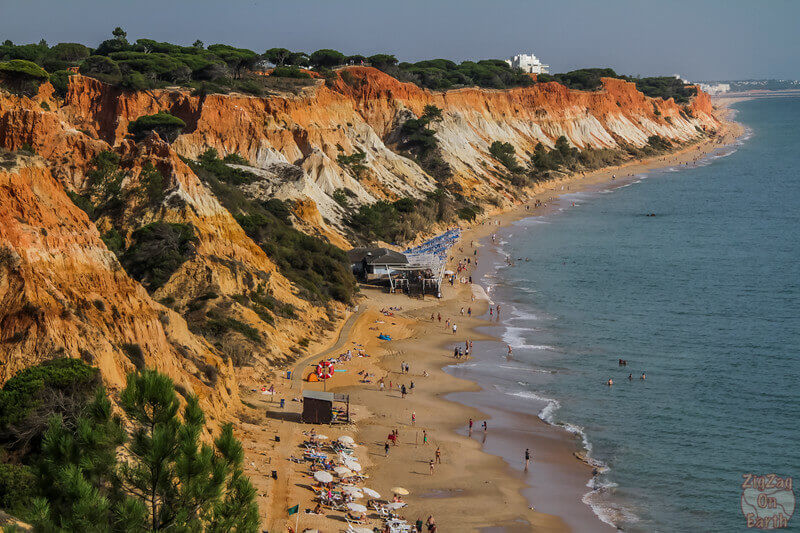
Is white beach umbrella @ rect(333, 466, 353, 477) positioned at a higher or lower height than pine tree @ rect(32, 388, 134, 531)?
lower

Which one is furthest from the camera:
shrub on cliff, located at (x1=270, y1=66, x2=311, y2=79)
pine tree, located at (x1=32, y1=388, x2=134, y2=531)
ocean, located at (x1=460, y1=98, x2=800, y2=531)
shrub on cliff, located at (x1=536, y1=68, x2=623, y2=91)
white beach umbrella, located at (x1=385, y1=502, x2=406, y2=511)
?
shrub on cliff, located at (x1=536, y1=68, x2=623, y2=91)

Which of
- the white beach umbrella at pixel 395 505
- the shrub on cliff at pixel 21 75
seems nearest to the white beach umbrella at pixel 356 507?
the white beach umbrella at pixel 395 505

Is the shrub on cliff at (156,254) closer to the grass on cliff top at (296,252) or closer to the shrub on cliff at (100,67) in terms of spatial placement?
the grass on cliff top at (296,252)

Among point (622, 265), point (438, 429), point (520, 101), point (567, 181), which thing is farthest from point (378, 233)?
point (520, 101)

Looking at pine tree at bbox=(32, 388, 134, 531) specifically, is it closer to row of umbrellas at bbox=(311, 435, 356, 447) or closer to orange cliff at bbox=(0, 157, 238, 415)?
orange cliff at bbox=(0, 157, 238, 415)

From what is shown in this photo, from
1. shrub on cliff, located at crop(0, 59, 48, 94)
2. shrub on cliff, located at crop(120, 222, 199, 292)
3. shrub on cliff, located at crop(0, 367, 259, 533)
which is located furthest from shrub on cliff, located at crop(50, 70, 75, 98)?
shrub on cliff, located at crop(0, 367, 259, 533)

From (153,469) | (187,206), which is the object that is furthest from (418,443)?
(153,469)

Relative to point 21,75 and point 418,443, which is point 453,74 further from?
point 418,443
